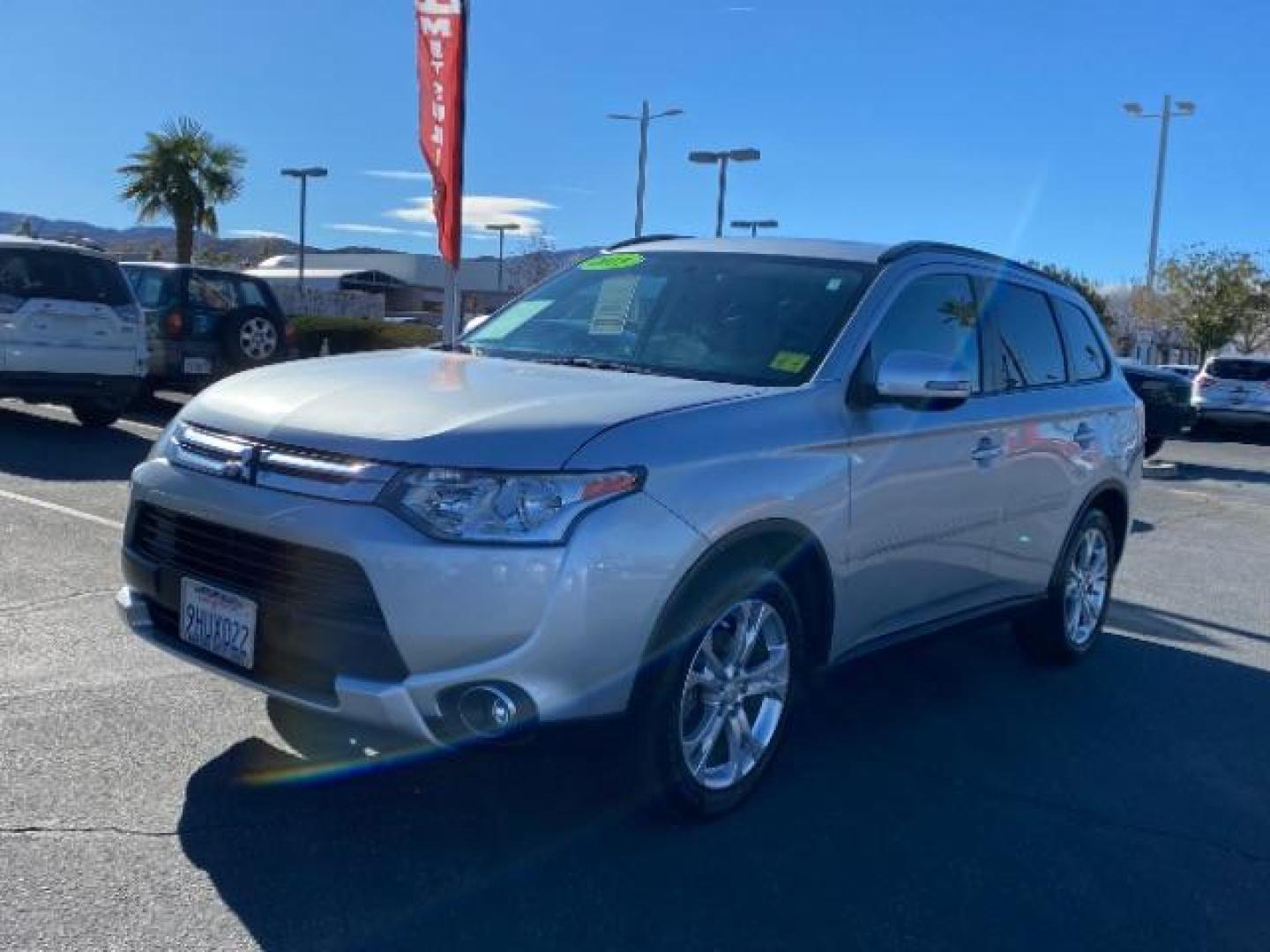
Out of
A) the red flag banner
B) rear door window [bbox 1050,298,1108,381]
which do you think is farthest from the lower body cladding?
the red flag banner

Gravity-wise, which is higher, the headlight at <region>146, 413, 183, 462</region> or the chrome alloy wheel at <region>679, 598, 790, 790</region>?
the headlight at <region>146, 413, 183, 462</region>

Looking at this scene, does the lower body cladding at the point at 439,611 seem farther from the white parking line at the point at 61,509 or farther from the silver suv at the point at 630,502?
the white parking line at the point at 61,509

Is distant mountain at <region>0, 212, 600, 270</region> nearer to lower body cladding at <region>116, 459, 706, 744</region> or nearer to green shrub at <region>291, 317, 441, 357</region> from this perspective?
green shrub at <region>291, 317, 441, 357</region>

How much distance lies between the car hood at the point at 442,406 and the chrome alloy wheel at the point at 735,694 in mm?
729

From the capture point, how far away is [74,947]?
310cm

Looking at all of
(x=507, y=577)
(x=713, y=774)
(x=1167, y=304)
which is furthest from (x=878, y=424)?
(x=1167, y=304)

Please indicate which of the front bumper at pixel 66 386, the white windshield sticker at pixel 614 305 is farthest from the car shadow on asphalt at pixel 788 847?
the front bumper at pixel 66 386

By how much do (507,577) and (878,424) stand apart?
1.69m

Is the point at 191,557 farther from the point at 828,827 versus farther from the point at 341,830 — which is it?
the point at 828,827

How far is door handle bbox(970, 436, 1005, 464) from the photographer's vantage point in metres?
5.12

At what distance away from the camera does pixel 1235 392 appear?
24375 mm

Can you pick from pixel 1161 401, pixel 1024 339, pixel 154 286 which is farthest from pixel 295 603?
pixel 1161 401

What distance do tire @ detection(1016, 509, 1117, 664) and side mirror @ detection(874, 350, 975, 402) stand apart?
1.95 meters

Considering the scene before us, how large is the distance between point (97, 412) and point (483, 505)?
10.2 m
